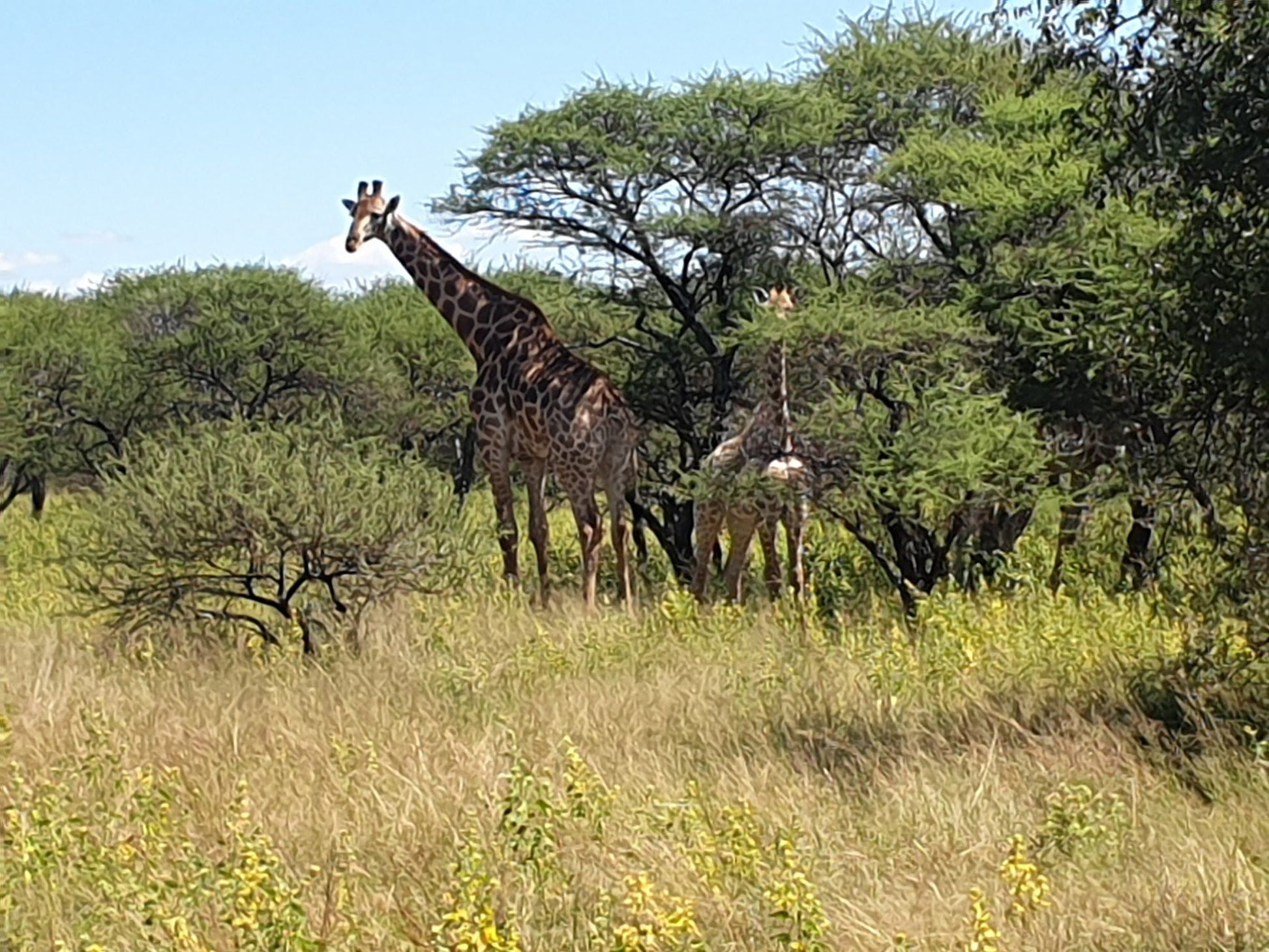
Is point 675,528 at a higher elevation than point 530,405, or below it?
below

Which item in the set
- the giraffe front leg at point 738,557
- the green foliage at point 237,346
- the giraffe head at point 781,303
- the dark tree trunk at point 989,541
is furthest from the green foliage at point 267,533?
the green foliage at point 237,346

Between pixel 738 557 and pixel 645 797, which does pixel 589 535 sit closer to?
pixel 738 557

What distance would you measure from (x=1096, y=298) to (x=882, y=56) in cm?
271

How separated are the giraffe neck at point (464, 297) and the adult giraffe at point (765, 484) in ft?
7.43

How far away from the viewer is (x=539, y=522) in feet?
39.8

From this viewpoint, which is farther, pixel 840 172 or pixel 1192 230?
pixel 840 172

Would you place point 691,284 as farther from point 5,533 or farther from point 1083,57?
point 5,533

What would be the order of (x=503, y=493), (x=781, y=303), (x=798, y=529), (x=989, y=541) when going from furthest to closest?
(x=503, y=493), (x=989, y=541), (x=781, y=303), (x=798, y=529)

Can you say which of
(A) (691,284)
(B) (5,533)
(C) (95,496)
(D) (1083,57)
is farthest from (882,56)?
(B) (5,533)

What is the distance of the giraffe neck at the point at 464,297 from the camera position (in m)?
12.5

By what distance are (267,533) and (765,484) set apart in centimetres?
290

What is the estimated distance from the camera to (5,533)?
68.7 ft

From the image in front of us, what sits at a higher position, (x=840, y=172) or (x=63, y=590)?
(x=840, y=172)

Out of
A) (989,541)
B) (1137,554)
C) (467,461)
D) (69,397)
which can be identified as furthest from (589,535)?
(69,397)
